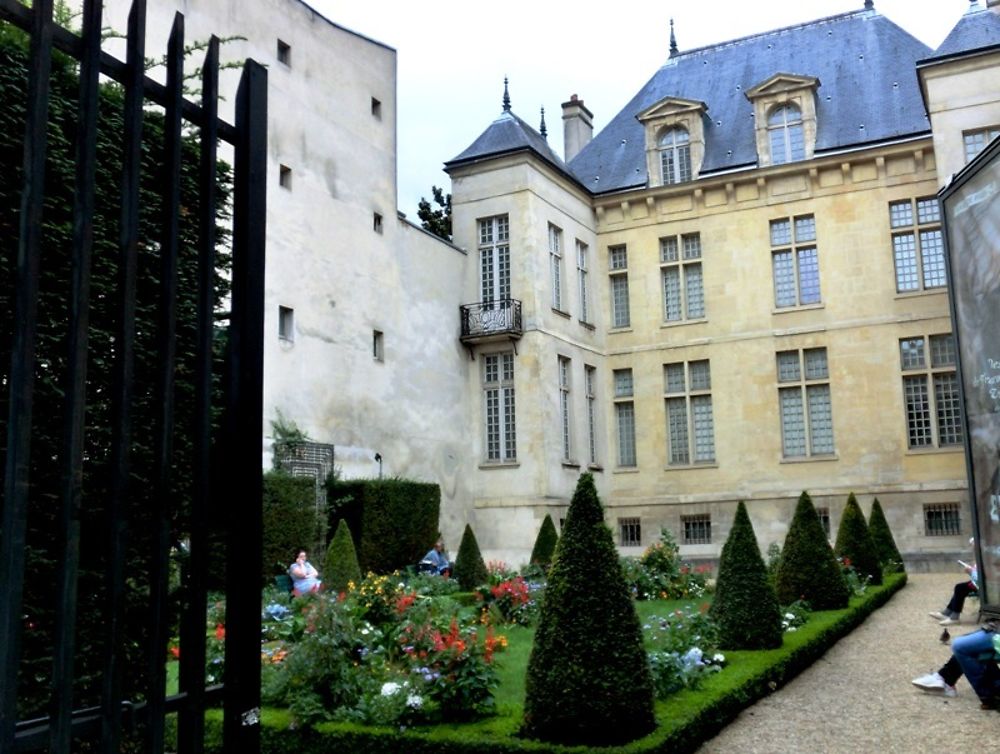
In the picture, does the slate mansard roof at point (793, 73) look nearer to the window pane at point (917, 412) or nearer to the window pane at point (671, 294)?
the window pane at point (671, 294)

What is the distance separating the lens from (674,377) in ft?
76.7

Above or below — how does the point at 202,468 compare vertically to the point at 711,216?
below

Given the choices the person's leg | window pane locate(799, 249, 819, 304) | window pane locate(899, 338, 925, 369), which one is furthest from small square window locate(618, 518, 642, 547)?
the person's leg

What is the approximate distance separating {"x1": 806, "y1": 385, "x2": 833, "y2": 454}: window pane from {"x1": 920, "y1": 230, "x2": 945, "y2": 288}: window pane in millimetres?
3153

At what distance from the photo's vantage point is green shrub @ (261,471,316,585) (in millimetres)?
14922

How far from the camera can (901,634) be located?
10500 millimetres

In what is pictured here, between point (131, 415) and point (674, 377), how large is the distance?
21.6 metres

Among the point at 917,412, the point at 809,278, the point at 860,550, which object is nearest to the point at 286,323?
the point at 860,550

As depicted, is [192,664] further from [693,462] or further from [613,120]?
[613,120]

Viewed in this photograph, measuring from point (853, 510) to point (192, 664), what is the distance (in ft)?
46.6

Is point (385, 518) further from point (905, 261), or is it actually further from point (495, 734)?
point (905, 261)

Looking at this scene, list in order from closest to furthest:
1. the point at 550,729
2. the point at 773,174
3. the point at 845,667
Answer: the point at 550,729
the point at 845,667
the point at 773,174

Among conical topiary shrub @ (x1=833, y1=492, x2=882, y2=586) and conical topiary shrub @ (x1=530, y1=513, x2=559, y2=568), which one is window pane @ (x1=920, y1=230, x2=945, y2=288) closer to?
conical topiary shrub @ (x1=833, y1=492, x2=882, y2=586)

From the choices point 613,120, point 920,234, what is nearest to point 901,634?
point 920,234
